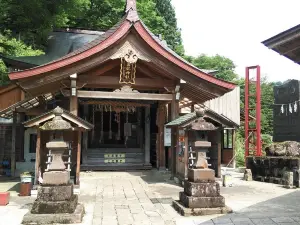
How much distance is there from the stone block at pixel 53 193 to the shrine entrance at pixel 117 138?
816 cm

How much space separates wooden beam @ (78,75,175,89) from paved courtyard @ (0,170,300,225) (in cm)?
386

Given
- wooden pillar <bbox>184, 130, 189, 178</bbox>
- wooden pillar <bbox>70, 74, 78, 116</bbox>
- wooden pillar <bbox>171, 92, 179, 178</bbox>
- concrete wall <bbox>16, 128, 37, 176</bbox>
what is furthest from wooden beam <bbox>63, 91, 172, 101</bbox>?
concrete wall <bbox>16, 128, 37, 176</bbox>

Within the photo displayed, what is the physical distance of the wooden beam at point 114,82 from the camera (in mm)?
11609

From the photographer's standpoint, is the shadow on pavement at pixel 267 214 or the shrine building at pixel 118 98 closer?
the shadow on pavement at pixel 267 214

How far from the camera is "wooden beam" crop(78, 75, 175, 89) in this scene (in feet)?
38.1

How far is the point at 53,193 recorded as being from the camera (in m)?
7.25

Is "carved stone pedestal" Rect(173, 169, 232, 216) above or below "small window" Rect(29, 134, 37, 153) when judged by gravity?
below

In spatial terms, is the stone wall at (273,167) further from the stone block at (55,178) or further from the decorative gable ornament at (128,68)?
Result: the stone block at (55,178)

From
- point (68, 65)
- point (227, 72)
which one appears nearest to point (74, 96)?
point (68, 65)

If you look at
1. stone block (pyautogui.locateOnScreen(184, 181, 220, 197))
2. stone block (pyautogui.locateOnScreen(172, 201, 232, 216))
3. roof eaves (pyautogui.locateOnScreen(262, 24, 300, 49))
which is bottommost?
stone block (pyautogui.locateOnScreen(172, 201, 232, 216))

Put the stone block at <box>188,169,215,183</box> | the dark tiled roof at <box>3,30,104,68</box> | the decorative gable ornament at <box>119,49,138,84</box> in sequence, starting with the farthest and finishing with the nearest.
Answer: the dark tiled roof at <box>3,30,104,68</box> < the decorative gable ornament at <box>119,49,138,84</box> < the stone block at <box>188,169,215,183</box>

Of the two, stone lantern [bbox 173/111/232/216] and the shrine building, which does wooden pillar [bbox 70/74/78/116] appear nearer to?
the shrine building

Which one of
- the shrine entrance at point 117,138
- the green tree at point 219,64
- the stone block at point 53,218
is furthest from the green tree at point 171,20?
the stone block at point 53,218

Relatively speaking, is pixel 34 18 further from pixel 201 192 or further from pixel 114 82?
pixel 201 192
